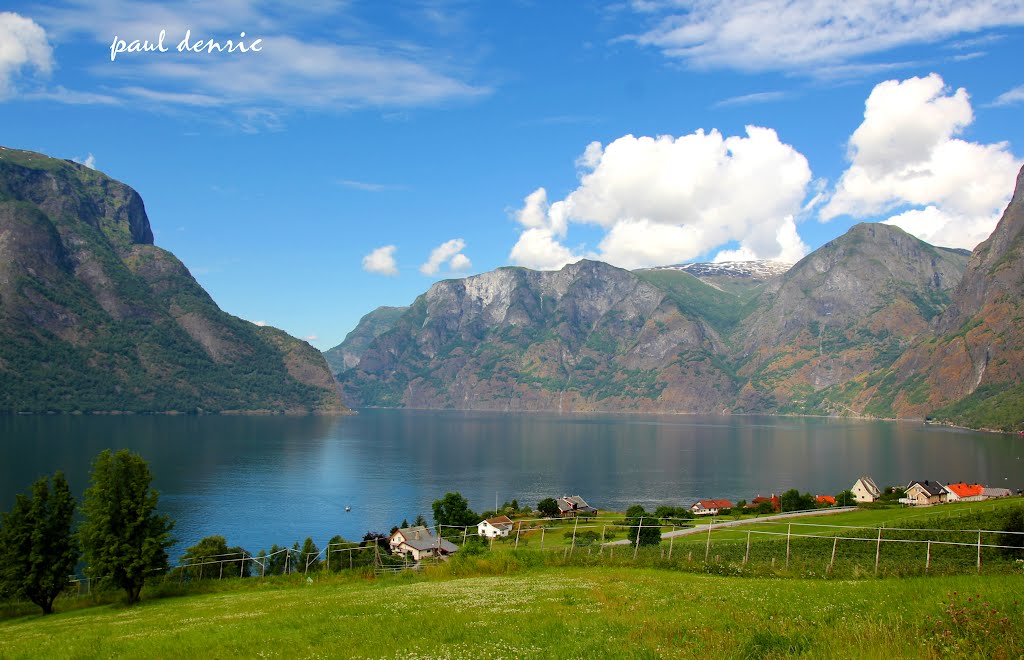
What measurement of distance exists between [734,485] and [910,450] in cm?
9076

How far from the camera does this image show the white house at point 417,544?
7012 cm

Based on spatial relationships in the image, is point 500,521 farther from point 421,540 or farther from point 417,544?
point 417,544

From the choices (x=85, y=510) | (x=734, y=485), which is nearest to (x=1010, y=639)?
(x=85, y=510)

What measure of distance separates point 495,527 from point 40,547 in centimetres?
5192

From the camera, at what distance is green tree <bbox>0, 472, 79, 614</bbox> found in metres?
38.3

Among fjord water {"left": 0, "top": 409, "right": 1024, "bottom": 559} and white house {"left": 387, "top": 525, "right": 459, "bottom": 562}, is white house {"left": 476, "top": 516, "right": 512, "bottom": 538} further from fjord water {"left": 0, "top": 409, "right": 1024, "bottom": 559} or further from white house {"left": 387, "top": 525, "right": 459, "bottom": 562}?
fjord water {"left": 0, "top": 409, "right": 1024, "bottom": 559}

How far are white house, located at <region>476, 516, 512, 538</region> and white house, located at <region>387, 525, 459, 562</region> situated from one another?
5.59 m

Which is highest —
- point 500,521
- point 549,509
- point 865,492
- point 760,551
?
point 760,551

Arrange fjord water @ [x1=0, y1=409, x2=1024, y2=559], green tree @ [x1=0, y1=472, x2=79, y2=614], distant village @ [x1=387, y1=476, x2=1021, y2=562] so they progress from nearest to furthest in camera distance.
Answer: green tree @ [x1=0, y1=472, x2=79, y2=614] < distant village @ [x1=387, y1=476, x2=1021, y2=562] < fjord water @ [x1=0, y1=409, x2=1024, y2=559]

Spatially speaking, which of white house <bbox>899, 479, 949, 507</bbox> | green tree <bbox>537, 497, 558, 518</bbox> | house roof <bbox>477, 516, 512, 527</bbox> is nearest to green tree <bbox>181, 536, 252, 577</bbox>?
house roof <bbox>477, 516, 512, 527</bbox>

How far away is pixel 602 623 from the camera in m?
13.4

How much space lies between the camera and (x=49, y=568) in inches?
1532

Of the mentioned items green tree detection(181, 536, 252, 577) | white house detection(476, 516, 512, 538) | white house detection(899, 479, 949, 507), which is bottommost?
white house detection(476, 516, 512, 538)

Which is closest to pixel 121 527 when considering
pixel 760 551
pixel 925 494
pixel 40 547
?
pixel 40 547
